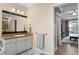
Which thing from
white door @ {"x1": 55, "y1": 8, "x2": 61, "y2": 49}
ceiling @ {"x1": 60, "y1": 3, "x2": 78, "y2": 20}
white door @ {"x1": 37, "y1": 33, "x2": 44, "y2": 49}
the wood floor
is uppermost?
ceiling @ {"x1": 60, "y1": 3, "x2": 78, "y2": 20}

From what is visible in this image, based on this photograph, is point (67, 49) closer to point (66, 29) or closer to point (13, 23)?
point (66, 29)

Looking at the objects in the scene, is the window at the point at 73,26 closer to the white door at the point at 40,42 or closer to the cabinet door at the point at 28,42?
the white door at the point at 40,42

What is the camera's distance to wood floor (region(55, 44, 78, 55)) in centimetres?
182

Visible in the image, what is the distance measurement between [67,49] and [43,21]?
724mm

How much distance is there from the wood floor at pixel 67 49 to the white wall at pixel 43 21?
158 millimetres

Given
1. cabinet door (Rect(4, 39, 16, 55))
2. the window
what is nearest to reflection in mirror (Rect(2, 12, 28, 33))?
cabinet door (Rect(4, 39, 16, 55))

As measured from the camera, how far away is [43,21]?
6.25 ft

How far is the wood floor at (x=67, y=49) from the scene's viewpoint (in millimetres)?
1821

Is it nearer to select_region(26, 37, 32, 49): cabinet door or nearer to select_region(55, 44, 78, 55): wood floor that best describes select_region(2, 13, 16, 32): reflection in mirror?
select_region(26, 37, 32, 49): cabinet door

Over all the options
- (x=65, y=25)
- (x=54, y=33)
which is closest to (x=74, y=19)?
(x=65, y=25)

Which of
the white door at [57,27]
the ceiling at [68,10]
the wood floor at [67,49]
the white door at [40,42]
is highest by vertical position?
the ceiling at [68,10]

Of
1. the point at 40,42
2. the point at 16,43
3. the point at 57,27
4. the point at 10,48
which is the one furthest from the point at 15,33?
the point at 57,27

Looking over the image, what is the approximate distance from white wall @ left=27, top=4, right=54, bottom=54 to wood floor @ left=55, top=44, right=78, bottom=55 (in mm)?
158

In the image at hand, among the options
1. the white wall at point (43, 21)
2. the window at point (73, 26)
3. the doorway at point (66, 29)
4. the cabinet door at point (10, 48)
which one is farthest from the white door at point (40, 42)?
the window at point (73, 26)
